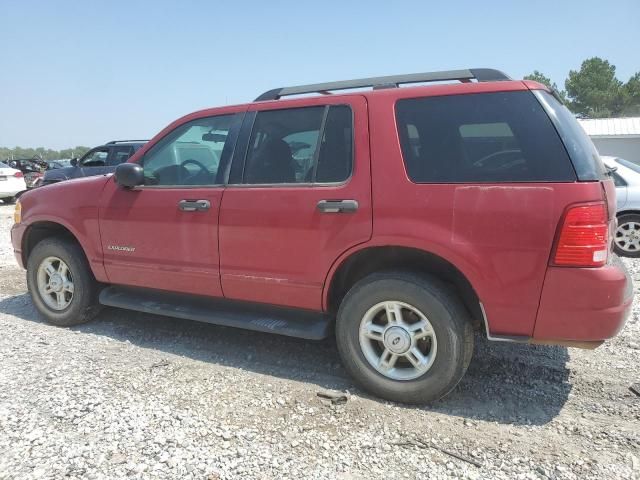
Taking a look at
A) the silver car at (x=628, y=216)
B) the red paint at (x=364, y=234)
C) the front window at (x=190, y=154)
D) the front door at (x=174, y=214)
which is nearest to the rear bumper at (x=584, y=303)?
the red paint at (x=364, y=234)

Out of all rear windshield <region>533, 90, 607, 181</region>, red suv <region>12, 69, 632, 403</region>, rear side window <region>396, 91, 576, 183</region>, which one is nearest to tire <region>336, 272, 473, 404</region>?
red suv <region>12, 69, 632, 403</region>

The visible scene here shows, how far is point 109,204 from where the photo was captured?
4.24 meters

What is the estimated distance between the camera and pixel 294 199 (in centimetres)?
338

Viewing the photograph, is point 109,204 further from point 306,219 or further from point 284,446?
point 284,446

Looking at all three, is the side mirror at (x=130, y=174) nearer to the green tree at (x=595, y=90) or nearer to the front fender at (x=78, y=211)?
the front fender at (x=78, y=211)

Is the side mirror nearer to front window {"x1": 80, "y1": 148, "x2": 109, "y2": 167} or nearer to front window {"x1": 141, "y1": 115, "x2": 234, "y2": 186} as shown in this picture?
front window {"x1": 141, "y1": 115, "x2": 234, "y2": 186}

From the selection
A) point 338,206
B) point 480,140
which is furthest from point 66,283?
point 480,140

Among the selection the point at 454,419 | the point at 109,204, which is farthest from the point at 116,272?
the point at 454,419

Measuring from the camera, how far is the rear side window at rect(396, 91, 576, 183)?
2.78 m

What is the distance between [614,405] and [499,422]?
798 mm

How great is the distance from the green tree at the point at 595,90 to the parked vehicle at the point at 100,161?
60.5m

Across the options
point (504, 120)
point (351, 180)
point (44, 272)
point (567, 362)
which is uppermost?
point (504, 120)

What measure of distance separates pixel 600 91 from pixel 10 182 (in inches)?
2458

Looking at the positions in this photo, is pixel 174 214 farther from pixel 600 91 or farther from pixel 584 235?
pixel 600 91
